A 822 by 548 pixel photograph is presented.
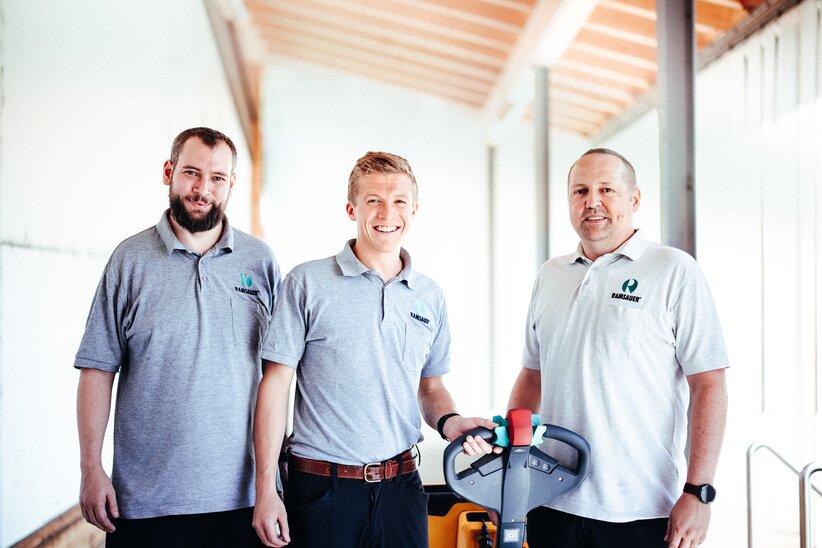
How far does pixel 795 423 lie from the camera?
10.9 ft

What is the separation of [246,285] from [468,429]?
2.29 feet

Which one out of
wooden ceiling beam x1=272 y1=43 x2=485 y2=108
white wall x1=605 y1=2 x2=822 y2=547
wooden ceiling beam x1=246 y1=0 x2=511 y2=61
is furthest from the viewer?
wooden ceiling beam x1=272 y1=43 x2=485 y2=108

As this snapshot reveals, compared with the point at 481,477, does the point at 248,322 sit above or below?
above

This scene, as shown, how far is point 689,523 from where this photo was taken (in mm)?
1636

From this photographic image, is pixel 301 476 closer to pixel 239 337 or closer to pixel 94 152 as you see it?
pixel 239 337

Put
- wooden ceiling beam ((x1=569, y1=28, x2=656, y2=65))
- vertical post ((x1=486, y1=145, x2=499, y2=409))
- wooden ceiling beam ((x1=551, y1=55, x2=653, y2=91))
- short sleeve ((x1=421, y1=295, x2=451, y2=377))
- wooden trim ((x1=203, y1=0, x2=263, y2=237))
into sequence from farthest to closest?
1. vertical post ((x1=486, y1=145, x2=499, y2=409))
2. wooden ceiling beam ((x1=551, y1=55, x2=653, y2=91))
3. wooden trim ((x1=203, y1=0, x2=263, y2=237))
4. wooden ceiling beam ((x1=569, y1=28, x2=656, y2=65))
5. short sleeve ((x1=421, y1=295, x2=451, y2=377))

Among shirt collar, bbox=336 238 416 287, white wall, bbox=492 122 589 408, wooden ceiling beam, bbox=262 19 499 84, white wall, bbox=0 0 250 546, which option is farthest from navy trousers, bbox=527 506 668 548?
white wall, bbox=492 122 589 408

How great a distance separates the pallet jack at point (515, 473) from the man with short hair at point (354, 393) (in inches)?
2.3

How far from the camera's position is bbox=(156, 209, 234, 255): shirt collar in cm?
176

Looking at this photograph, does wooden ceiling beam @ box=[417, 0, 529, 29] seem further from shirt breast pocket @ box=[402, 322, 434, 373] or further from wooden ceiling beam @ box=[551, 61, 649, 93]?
shirt breast pocket @ box=[402, 322, 434, 373]

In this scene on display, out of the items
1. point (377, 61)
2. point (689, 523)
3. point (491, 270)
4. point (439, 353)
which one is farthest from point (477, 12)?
point (689, 523)

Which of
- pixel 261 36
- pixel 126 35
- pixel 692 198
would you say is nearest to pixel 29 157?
pixel 126 35

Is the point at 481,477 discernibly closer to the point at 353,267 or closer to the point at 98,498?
the point at 353,267

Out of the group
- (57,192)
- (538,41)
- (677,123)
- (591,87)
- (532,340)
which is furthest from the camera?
(591,87)
